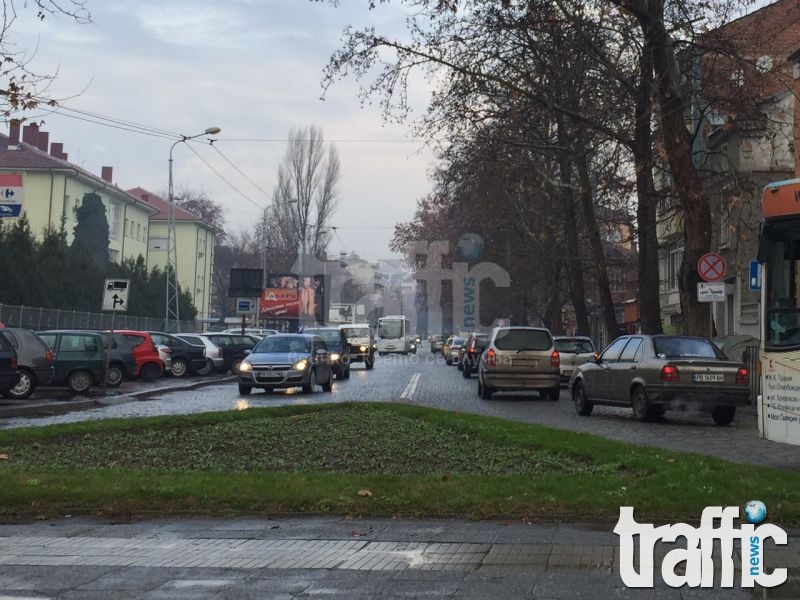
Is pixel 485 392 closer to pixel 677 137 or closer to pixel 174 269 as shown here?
pixel 677 137

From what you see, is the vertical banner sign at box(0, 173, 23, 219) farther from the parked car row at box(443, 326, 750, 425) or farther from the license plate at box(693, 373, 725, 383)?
the license plate at box(693, 373, 725, 383)

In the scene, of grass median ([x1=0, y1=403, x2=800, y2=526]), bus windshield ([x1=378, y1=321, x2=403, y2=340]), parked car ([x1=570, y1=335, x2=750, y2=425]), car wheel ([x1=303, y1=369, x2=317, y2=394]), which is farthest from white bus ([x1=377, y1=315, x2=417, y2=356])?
grass median ([x1=0, y1=403, x2=800, y2=526])

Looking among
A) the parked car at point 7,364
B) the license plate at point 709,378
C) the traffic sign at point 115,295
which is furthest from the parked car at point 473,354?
the license plate at point 709,378

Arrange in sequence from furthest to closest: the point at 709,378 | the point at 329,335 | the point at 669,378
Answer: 1. the point at 329,335
2. the point at 669,378
3. the point at 709,378

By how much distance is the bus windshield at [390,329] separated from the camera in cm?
8225

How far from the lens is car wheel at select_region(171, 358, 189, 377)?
3897 cm

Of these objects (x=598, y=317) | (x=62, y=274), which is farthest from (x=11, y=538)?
(x=598, y=317)

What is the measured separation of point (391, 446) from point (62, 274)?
44.8 m

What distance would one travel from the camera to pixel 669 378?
63.1 feet

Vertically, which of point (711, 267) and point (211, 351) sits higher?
point (711, 267)

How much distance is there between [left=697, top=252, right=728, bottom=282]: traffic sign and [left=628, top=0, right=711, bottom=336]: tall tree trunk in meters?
0.90

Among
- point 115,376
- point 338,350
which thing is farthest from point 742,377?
point 338,350

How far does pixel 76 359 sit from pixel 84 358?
0.21m

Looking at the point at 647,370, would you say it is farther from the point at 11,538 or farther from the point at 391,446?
the point at 11,538
